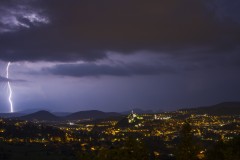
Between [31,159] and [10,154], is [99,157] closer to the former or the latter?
[31,159]

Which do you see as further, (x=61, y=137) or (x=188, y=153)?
(x=61, y=137)

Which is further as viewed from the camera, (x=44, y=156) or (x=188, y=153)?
(x=44, y=156)

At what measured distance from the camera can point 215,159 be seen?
48.7 meters

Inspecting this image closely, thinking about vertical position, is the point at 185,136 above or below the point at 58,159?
above

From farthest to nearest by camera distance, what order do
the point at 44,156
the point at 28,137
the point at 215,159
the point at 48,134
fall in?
1. the point at 48,134
2. the point at 28,137
3. the point at 44,156
4. the point at 215,159

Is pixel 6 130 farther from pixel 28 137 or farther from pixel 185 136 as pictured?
pixel 185 136

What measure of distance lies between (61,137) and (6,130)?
2559cm

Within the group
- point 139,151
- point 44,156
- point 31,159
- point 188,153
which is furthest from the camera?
point 44,156

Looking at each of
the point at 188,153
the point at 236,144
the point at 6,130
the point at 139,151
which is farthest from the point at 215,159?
the point at 6,130

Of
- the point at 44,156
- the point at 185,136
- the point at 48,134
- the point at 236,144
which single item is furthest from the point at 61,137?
the point at 185,136

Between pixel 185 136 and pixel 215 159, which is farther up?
pixel 185 136

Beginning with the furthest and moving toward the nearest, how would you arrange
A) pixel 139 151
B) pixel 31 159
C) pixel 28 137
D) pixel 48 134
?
pixel 48 134 < pixel 28 137 < pixel 31 159 < pixel 139 151

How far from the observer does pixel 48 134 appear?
170125mm

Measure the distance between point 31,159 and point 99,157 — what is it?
7172 centimetres
